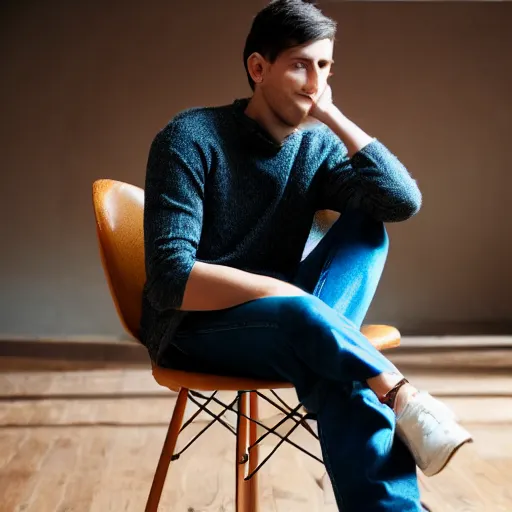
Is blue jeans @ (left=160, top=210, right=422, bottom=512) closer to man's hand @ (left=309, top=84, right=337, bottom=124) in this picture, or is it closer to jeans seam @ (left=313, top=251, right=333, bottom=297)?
jeans seam @ (left=313, top=251, right=333, bottom=297)

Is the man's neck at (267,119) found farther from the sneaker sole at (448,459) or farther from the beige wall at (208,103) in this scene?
the beige wall at (208,103)

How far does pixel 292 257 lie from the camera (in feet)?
4.76

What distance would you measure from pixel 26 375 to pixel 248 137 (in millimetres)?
2104

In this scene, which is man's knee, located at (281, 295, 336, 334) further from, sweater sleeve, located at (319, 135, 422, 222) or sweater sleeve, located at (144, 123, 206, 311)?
sweater sleeve, located at (319, 135, 422, 222)

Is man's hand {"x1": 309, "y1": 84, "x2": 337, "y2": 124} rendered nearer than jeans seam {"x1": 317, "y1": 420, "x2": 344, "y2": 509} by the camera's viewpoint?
No

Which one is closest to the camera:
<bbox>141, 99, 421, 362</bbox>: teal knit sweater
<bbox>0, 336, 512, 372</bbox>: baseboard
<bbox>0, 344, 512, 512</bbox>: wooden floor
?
<bbox>141, 99, 421, 362</bbox>: teal knit sweater

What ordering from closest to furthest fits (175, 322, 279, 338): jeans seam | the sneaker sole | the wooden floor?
the sneaker sole < (175, 322, 279, 338): jeans seam < the wooden floor

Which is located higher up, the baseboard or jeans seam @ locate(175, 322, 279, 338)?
jeans seam @ locate(175, 322, 279, 338)

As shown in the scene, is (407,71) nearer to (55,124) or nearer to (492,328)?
(492,328)

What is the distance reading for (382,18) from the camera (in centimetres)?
393

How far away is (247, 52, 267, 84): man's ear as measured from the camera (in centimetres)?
138

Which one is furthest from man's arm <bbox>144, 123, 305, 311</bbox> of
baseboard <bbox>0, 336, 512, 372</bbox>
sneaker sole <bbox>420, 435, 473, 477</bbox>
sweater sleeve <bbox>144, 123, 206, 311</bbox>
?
baseboard <bbox>0, 336, 512, 372</bbox>

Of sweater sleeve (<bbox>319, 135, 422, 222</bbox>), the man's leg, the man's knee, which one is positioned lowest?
the man's leg

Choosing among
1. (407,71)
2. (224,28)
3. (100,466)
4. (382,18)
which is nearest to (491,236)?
(407,71)
